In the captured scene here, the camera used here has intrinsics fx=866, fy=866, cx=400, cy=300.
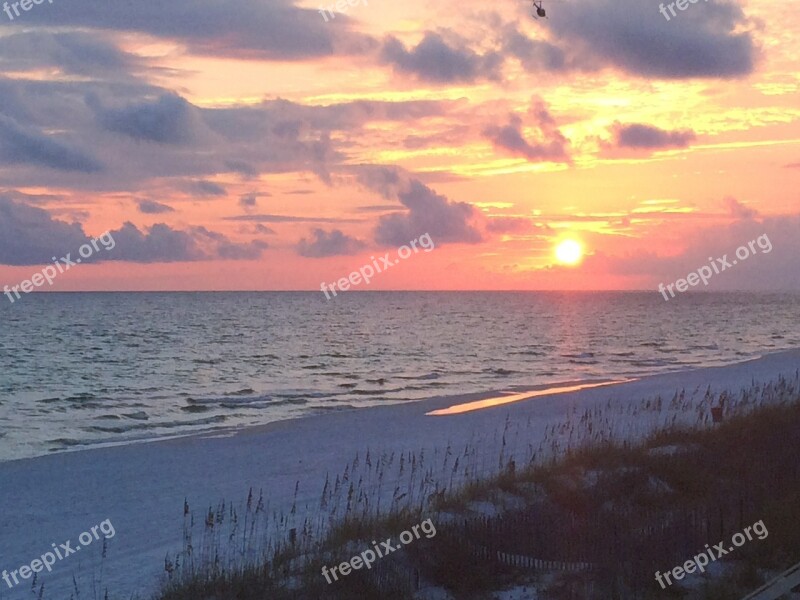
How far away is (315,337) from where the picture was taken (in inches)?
3418

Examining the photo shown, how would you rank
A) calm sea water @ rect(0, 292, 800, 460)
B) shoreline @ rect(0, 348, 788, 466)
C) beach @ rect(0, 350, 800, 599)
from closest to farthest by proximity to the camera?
beach @ rect(0, 350, 800, 599)
shoreline @ rect(0, 348, 788, 466)
calm sea water @ rect(0, 292, 800, 460)

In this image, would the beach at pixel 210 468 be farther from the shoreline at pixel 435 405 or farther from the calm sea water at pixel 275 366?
the calm sea water at pixel 275 366

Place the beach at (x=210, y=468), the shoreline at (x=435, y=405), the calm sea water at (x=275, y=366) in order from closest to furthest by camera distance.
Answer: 1. the beach at (x=210, y=468)
2. the shoreline at (x=435, y=405)
3. the calm sea water at (x=275, y=366)

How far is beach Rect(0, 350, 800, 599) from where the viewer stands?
13.5 meters

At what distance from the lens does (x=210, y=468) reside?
21078mm

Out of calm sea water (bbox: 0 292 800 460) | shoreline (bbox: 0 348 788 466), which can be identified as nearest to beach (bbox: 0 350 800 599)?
shoreline (bbox: 0 348 788 466)

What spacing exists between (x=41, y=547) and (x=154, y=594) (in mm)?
4814

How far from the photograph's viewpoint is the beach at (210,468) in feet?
44.4

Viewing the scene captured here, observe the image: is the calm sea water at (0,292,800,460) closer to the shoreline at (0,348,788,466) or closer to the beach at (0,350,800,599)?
the shoreline at (0,348,788,466)

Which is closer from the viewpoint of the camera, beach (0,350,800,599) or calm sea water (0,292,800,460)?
beach (0,350,800,599)

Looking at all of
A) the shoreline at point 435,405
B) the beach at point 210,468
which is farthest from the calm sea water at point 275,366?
the beach at point 210,468

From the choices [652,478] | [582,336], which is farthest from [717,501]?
[582,336]

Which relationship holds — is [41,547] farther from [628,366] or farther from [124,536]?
[628,366]

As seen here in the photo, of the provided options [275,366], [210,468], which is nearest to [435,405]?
[210,468]
